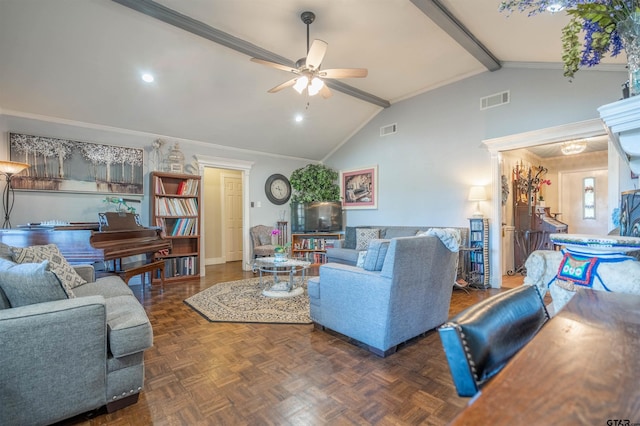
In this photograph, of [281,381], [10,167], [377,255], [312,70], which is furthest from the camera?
[10,167]

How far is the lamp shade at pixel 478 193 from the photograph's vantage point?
164 inches

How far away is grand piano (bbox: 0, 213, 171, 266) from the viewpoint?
2893 millimetres

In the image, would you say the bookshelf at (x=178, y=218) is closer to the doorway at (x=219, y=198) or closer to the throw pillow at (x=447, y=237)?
the doorway at (x=219, y=198)

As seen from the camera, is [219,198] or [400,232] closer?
[400,232]

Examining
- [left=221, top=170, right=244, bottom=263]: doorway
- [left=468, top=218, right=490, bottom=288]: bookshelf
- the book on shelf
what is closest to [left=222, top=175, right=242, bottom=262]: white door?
[left=221, top=170, right=244, bottom=263]: doorway

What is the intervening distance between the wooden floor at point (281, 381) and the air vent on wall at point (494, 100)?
3.44 metres

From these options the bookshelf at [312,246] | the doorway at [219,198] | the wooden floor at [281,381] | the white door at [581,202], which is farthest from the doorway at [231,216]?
the white door at [581,202]

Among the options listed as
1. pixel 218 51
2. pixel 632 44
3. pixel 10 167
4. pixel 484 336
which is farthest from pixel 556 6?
pixel 10 167

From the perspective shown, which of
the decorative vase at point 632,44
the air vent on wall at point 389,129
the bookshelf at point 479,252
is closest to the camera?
the decorative vase at point 632,44

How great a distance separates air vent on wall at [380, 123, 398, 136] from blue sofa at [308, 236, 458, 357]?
3472 mm

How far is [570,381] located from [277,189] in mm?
6072

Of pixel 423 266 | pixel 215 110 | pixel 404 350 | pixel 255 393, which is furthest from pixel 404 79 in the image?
pixel 255 393

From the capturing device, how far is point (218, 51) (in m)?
3.57

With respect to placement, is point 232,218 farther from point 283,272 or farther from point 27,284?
point 27,284
